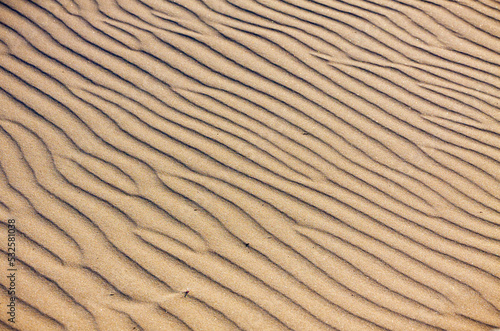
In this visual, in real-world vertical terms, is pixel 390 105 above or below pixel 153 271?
above

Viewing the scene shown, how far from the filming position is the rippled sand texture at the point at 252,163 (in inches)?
82.6

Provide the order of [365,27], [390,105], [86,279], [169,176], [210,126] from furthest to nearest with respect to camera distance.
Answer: [365,27] < [390,105] < [210,126] < [169,176] < [86,279]

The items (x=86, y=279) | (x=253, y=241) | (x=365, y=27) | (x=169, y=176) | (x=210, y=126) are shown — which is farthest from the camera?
(x=365, y=27)

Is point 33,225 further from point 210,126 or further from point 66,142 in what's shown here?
point 210,126

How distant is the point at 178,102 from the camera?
8.79 ft

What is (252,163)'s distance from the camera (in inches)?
97.1

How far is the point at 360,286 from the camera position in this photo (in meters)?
2.15

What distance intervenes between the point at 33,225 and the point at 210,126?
1287 mm

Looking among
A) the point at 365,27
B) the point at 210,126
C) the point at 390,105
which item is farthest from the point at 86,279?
the point at 365,27

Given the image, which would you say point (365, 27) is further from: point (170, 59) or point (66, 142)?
point (66, 142)

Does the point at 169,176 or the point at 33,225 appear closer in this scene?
the point at 33,225

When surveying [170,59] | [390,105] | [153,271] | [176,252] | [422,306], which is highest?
[390,105]

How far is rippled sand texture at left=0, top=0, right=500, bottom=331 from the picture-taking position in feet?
6.88

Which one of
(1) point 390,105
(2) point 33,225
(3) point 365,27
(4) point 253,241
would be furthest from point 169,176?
(3) point 365,27
